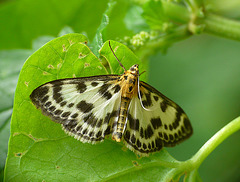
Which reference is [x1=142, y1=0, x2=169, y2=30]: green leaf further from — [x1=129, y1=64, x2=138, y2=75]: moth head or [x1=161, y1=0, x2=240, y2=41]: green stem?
[x1=129, y1=64, x2=138, y2=75]: moth head

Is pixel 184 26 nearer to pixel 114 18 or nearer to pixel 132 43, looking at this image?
pixel 132 43

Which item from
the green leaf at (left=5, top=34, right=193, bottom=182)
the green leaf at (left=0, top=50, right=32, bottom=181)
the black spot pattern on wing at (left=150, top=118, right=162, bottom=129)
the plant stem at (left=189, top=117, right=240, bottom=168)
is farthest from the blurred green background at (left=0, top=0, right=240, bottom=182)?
the plant stem at (left=189, top=117, right=240, bottom=168)

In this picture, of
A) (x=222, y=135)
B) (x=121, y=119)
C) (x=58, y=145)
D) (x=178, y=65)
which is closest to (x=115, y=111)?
(x=121, y=119)

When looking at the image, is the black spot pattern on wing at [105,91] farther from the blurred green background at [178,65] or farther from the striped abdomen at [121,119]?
the blurred green background at [178,65]

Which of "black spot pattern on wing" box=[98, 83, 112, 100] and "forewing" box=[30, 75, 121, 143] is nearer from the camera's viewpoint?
"forewing" box=[30, 75, 121, 143]

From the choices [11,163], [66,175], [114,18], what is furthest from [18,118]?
[114,18]

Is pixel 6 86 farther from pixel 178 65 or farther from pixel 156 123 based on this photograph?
pixel 178 65
